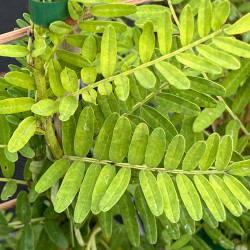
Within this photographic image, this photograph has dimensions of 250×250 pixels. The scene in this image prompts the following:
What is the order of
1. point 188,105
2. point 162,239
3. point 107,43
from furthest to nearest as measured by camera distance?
1. point 162,239
2. point 188,105
3. point 107,43

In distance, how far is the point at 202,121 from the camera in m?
0.62

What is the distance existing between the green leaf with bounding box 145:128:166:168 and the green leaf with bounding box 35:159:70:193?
112 mm

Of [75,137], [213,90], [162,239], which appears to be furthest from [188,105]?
[162,239]

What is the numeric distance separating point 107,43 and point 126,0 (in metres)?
0.07

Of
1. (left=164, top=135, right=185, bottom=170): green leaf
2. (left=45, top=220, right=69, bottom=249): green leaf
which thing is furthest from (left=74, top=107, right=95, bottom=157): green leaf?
(left=45, top=220, right=69, bottom=249): green leaf

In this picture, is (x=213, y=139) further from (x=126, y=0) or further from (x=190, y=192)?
(x=126, y=0)

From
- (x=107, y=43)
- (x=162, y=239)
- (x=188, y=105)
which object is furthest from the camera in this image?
(x=162, y=239)

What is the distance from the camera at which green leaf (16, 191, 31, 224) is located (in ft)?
2.23

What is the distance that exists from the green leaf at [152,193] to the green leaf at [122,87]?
0.12 metres

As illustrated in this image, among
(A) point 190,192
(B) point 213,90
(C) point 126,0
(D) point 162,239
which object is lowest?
(D) point 162,239

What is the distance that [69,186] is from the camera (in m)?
0.51

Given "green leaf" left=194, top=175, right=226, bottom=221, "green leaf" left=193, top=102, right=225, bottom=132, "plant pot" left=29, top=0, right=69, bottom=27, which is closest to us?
"plant pot" left=29, top=0, right=69, bottom=27

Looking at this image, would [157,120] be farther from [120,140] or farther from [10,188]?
[10,188]

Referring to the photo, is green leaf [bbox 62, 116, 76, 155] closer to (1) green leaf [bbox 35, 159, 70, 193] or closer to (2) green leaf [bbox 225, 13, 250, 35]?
(1) green leaf [bbox 35, 159, 70, 193]
